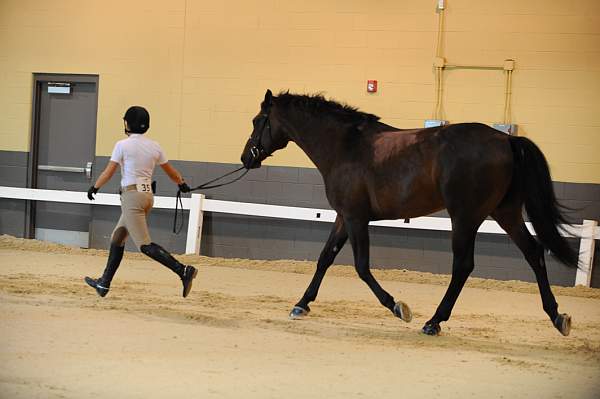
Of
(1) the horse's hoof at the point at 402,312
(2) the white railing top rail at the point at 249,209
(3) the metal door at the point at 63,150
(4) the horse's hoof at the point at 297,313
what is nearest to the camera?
(1) the horse's hoof at the point at 402,312

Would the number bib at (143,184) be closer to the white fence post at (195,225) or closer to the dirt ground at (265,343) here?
the dirt ground at (265,343)

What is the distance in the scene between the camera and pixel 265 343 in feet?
19.2

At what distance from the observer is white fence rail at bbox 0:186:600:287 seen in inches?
392

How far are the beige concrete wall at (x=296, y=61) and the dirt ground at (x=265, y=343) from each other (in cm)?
226

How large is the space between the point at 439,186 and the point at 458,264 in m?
0.60

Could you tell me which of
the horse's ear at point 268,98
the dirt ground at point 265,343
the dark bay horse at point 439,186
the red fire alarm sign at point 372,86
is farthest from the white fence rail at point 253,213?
the dark bay horse at point 439,186

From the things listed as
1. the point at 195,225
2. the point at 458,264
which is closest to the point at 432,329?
the point at 458,264

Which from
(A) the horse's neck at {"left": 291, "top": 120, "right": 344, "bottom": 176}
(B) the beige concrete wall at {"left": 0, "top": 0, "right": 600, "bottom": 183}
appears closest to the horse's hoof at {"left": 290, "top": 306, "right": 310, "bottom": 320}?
(A) the horse's neck at {"left": 291, "top": 120, "right": 344, "bottom": 176}

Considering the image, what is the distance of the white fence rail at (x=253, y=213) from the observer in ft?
32.7

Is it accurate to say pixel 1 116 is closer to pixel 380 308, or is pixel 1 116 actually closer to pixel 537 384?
pixel 380 308

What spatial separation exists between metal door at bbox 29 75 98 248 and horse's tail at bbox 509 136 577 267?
22.8ft

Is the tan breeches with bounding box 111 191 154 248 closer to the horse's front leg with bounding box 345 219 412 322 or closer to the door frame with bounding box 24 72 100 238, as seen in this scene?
the horse's front leg with bounding box 345 219 412 322

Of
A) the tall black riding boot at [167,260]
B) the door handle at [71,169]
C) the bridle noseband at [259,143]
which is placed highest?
the bridle noseband at [259,143]

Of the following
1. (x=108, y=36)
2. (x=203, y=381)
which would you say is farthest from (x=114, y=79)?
(x=203, y=381)
